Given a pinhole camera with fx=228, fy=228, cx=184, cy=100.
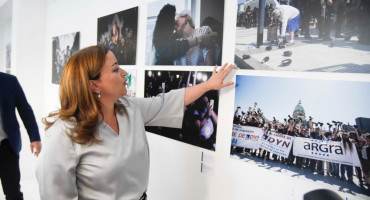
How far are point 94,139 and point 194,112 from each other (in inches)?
22.0

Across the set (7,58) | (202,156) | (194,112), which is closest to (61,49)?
(194,112)

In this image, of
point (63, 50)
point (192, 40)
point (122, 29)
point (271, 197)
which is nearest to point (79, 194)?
point (271, 197)

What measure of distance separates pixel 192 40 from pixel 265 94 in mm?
513

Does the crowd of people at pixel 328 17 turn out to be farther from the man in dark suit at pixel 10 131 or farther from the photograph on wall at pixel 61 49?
the photograph on wall at pixel 61 49

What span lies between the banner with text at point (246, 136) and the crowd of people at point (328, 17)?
419mm

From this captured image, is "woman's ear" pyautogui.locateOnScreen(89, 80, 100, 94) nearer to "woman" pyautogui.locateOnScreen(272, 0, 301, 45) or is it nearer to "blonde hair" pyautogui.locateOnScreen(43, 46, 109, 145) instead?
"blonde hair" pyautogui.locateOnScreen(43, 46, 109, 145)

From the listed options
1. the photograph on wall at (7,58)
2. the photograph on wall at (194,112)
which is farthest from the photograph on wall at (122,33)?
the photograph on wall at (7,58)

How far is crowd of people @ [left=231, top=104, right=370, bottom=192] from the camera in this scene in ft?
2.41

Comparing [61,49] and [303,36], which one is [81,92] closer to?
[303,36]

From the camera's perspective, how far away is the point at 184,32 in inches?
50.7

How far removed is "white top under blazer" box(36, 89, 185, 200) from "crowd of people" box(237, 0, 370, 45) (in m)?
0.78

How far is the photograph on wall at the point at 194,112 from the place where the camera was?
3.88ft

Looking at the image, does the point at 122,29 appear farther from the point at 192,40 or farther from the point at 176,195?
the point at 176,195

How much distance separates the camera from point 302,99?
0.85 metres
